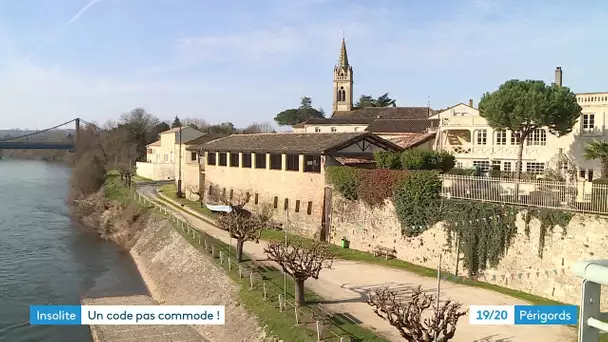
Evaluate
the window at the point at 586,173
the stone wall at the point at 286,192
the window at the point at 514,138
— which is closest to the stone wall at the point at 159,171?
the stone wall at the point at 286,192

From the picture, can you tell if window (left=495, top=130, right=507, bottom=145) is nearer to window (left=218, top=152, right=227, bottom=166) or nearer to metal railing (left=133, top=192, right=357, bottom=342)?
metal railing (left=133, top=192, right=357, bottom=342)

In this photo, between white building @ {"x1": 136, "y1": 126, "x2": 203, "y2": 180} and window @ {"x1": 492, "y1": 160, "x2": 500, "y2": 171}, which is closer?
window @ {"x1": 492, "y1": 160, "x2": 500, "y2": 171}

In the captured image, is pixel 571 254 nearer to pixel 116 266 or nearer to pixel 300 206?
pixel 300 206

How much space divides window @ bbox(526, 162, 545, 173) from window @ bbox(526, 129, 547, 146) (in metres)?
1.18

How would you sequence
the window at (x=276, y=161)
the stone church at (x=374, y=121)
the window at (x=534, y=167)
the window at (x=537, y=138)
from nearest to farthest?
1. the window at (x=534, y=167)
2. the window at (x=537, y=138)
3. the window at (x=276, y=161)
4. the stone church at (x=374, y=121)

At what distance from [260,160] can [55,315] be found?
16.4 meters

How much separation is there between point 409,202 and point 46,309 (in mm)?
17358

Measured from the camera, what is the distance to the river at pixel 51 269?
21234 millimetres

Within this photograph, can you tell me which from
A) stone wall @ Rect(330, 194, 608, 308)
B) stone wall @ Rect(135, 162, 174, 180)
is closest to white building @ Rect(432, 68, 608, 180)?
stone wall @ Rect(330, 194, 608, 308)

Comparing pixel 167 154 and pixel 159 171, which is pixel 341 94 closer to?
pixel 167 154

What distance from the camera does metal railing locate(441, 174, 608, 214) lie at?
16688 millimetres

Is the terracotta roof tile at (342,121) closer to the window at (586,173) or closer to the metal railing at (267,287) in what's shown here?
the metal railing at (267,287)

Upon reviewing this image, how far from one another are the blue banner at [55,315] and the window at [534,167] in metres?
25.2

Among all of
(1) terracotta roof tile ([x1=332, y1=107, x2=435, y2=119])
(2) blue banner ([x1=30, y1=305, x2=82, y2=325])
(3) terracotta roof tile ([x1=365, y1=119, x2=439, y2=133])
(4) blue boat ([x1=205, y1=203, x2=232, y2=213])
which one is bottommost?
(2) blue banner ([x1=30, y1=305, x2=82, y2=325])
